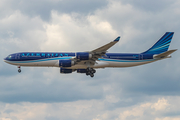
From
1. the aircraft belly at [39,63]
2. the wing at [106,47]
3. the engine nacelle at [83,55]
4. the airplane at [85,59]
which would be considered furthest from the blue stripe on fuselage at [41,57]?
the engine nacelle at [83,55]

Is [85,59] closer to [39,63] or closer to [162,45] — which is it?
[39,63]

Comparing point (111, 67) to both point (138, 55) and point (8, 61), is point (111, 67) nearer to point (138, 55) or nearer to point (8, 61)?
point (138, 55)

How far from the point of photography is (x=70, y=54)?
68000mm

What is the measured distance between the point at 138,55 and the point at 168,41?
9.68m

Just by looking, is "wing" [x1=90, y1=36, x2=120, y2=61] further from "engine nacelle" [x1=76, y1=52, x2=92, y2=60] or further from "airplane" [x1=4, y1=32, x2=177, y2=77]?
"engine nacelle" [x1=76, y1=52, x2=92, y2=60]

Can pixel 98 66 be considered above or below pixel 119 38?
below

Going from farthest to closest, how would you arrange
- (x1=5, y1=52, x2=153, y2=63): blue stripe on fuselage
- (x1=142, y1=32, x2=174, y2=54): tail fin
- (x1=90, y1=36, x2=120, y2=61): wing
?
(x1=142, y1=32, x2=174, y2=54): tail fin
(x1=5, y1=52, x2=153, y2=63): blue stripe on fuselage
(x1=90, y1=36, x2=120, y2=61): wing

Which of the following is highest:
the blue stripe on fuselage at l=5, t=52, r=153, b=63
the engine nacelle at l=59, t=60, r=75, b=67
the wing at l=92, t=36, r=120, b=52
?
the wing at l=92, t=36, r=120, b=52

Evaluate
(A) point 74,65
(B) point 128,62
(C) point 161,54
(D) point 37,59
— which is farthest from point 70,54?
(C) point 161,54

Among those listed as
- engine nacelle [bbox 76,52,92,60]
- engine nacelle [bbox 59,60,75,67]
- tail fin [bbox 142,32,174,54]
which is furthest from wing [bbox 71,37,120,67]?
tail fin [bbox 142,32,174,54]

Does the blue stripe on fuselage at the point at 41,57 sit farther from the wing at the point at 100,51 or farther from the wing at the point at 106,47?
the wing at the point at 106,47

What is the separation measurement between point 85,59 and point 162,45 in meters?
22.5

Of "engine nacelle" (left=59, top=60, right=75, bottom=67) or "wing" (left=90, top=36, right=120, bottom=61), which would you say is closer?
"wing" (left=90, top=36, right=120, bottom=61)

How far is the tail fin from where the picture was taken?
74.0 metres
